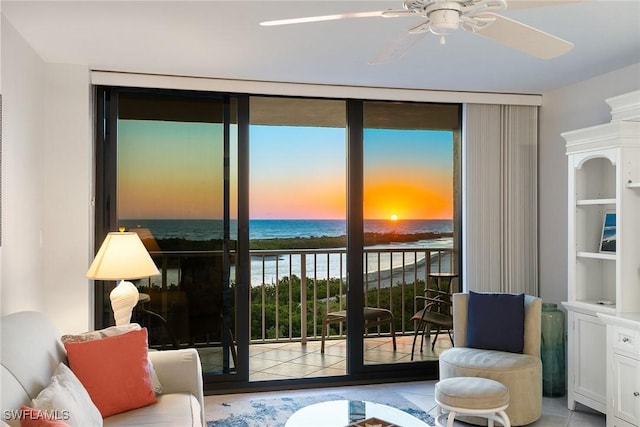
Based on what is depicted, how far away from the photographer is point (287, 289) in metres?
5.98

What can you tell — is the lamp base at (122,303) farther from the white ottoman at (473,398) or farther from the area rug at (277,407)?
the white ottoman at (473,398)

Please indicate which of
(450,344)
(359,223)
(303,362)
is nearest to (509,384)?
(450,344)

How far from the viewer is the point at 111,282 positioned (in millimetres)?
4332

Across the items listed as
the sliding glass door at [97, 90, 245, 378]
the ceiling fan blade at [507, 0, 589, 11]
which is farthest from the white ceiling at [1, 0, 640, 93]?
the ceiling fan blade at [507, 0, 589, 11]

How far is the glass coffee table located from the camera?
281cm

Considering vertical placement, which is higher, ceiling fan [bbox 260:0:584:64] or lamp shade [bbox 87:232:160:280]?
ceiling fan [bbox 260:0:584:64]

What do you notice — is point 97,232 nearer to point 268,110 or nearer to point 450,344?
point 268,110

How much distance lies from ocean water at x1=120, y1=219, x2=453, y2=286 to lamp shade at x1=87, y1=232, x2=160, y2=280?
91cm

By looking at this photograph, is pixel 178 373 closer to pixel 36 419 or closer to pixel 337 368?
pixel 36 419

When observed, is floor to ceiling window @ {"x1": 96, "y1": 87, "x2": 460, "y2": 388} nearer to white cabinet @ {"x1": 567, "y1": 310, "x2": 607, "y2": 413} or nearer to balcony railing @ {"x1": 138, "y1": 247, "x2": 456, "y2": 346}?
balcony railing @ {"x1": 138, "y1": 247, "x2": 456, "y2": 346}

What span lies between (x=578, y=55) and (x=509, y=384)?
7.33 ft

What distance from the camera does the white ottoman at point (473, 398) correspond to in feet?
10.4

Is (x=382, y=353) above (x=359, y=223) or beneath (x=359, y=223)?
beneath

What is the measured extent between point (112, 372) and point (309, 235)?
3.38 metres
